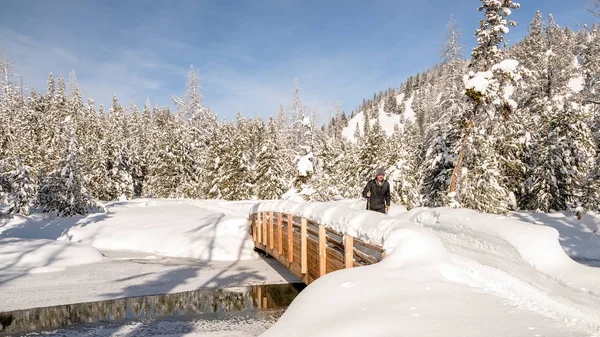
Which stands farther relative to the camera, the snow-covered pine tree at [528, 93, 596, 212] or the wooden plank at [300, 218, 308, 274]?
the snow-covered pine tree at [528, 93, 596, 212]

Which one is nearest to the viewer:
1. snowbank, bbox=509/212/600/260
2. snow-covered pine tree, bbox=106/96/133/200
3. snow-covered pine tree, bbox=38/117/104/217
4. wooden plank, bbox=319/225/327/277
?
wooden plank, bbox=319/225/327/277

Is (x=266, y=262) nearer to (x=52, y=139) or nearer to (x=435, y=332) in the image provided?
(x=435, y=332)

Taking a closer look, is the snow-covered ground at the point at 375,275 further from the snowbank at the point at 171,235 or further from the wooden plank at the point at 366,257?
the wooden plank at the point at 366,257

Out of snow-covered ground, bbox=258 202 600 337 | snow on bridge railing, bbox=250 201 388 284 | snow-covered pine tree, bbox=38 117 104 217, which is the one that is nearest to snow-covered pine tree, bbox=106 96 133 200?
snow-covered pine tree, bbox=38 117 104 217

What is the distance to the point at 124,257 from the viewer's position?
1431cm

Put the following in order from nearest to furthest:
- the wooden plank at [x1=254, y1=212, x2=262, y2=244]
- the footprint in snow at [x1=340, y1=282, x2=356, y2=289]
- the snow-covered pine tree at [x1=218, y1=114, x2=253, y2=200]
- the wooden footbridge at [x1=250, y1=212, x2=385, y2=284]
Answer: the footprint in snow at [x1=340, y1=282, x2=356, y2=289] < the wooden footbridge at [x1=250, y1=212, x2=385, y2=284] < the wooden plank at [x1=254, y1=212, x2=262, y2=244] < the snow-covered pine tree at [x1=218, y1=114, x2=253, y2=200]

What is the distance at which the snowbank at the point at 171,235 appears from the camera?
49.8ft

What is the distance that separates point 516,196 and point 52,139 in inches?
1863

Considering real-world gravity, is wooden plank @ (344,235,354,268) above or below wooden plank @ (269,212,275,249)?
above

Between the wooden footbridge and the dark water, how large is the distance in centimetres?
134

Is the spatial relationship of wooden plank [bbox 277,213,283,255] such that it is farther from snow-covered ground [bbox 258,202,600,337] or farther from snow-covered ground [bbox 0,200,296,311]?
snow-covered ground [bbox 258,202,600,337]

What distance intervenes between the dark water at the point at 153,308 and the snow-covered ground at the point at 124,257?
1.16ft

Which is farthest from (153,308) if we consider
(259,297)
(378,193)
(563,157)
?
(563,157)

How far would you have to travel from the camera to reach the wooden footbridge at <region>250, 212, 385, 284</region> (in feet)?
18.6
